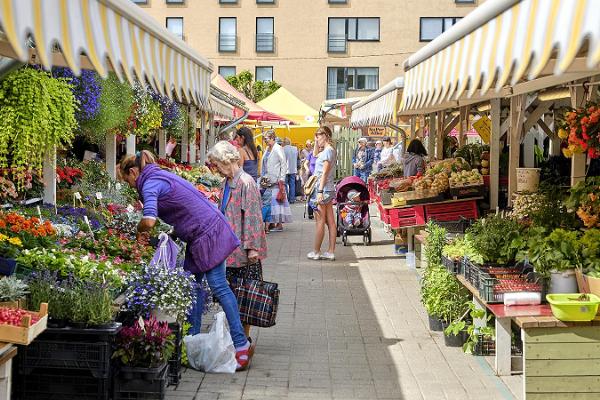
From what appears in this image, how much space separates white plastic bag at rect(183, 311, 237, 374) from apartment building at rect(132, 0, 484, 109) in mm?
46771

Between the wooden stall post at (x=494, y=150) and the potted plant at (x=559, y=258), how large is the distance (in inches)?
172

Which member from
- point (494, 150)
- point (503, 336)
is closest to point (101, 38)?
point (503, 336)

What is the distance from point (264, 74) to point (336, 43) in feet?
15.1

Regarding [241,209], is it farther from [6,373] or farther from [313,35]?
[313,35]

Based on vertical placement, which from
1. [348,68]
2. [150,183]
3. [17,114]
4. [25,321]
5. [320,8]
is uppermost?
[320,8]

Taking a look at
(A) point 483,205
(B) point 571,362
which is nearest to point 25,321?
(B) point 571,362

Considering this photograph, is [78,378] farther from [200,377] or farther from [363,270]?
[363,270]

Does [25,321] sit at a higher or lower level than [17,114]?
lower

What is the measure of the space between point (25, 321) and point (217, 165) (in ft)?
9.06

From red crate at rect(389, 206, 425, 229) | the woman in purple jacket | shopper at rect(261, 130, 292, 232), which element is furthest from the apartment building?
the woman in purple jacket

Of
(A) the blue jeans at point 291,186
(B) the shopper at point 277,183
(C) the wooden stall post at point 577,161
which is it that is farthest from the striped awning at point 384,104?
(A) the blue jeans at point 291,186

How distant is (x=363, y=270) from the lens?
12.7m

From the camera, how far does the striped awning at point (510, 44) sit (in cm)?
321

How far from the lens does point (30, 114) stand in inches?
275
